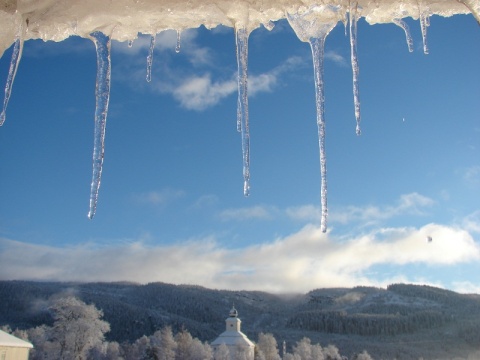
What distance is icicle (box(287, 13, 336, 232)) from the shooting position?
8.61ft

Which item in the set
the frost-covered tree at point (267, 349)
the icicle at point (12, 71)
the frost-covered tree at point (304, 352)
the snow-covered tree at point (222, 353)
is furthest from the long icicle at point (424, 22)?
the frost-covered tree at point (304, 352)

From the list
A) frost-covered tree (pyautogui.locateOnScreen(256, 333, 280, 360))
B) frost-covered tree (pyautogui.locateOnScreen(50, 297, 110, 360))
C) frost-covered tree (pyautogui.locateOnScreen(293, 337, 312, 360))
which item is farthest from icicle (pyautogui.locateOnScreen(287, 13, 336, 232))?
frost-covered tree (pyautogui.locateOnScreen(293, 337, 312, 360))

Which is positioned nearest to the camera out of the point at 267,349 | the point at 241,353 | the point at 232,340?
the point at 241,353

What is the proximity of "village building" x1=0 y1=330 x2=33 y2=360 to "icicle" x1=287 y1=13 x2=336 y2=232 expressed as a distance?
22.5 meters

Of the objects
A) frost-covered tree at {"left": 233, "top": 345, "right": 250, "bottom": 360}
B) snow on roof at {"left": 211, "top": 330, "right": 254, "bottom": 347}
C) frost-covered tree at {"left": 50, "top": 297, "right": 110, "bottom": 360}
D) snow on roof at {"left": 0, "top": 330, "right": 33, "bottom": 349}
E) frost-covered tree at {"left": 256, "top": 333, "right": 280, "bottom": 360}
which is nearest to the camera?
snow on roof at {"left": 0, "top": 330, "right": 33, "bottom": 349}

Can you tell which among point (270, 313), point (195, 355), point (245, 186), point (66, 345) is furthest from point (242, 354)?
point (270, 313)

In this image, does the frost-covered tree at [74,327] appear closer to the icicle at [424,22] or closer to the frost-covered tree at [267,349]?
the frost-covered tree at [267,349]

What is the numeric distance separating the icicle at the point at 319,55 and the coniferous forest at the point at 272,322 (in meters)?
40.3

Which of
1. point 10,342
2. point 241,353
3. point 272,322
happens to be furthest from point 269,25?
point 272,322

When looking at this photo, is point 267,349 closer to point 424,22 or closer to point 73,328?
point 73,328

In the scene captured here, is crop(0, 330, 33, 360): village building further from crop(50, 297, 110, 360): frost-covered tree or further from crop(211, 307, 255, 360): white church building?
crop(211, 307, 255, 360): white church building

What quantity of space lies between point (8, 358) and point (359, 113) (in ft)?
78.2

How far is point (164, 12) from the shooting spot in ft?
8.04

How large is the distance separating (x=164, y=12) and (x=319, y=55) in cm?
112
